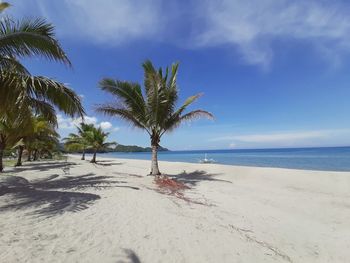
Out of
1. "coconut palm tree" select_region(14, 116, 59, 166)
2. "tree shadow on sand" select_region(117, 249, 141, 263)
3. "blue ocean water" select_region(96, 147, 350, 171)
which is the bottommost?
"tree shadow on sand" select_region(117, 249, 141, 263)

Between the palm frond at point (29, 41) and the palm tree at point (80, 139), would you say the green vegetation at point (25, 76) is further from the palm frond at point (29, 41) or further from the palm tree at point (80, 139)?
the palm tree at point (80, 139)

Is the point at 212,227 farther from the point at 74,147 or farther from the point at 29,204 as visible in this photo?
the point at 74,147

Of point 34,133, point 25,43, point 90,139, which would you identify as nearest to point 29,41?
point 25,43

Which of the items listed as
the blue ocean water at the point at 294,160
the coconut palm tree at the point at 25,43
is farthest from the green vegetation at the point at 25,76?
the blue ocean water at the point at 294,160

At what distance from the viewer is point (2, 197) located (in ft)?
21.1

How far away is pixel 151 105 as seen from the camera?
39.7 feet

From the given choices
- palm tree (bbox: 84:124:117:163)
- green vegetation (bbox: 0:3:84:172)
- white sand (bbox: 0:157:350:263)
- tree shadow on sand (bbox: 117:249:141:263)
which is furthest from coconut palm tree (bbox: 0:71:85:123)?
palm tree (bbox: 84:124:117:163)

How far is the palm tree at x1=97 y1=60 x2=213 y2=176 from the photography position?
1202 centimetres

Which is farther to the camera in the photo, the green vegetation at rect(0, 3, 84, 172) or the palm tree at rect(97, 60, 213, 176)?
the palm tree at rect(97, 60, 213, 176)

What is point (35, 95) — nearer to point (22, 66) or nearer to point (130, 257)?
point (22, 66)

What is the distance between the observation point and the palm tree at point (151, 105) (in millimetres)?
12023

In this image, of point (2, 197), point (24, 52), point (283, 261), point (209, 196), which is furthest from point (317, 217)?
point (24, 52)

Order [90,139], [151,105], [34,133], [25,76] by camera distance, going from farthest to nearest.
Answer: [90,139] < [34,133] < [151,105] < [25,76]

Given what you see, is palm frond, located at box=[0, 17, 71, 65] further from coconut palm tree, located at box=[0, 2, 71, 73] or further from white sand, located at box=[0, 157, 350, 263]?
white sand, located at box=[0, 157, 350, 263]
